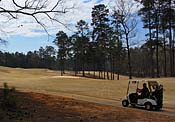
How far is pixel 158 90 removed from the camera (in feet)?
81.1

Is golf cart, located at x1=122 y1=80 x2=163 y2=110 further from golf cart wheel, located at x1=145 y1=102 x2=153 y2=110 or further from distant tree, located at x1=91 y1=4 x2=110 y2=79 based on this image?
distant tree, located at x1=91 y1=4 x2=110 y2=79

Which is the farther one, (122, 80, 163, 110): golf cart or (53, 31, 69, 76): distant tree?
(53, 31, 69, 76): distant tree

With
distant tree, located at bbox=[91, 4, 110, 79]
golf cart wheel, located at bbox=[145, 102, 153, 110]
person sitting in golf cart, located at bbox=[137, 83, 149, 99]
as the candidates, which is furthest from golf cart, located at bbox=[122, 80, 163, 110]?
distant tree, located at bbox=[91, 4, 110, 79]

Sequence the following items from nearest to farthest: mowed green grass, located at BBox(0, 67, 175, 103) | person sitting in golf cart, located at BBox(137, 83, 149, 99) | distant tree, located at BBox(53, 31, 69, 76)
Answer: person sitting in golf cart, located at BBox(137, 83, 149, 99)
mowed green grass, located at BBox(0, 67, 175, 103)
distant tree, located at BBox(53, 31, 69, 76)

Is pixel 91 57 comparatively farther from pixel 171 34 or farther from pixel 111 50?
pixel 171 34

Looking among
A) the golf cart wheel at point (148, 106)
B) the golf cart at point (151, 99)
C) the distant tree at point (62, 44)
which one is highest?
the distant tree at point (62, 44)

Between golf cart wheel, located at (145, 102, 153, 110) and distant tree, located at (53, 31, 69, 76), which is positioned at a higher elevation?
distant tree, located at (53, 31, 69, 76)

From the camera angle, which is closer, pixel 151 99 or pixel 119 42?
pixel 151 99

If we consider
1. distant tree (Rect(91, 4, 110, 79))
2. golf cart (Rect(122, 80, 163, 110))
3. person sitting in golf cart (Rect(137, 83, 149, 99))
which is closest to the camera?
golf cart (Rect(122, 80, 163, 110))

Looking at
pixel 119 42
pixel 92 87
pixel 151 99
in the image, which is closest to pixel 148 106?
pixel 151 99

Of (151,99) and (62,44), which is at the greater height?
(62,44)

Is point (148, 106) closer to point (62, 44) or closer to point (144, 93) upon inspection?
point (144, 93)

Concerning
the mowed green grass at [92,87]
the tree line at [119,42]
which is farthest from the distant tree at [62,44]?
the mowed green grass at [92,87]

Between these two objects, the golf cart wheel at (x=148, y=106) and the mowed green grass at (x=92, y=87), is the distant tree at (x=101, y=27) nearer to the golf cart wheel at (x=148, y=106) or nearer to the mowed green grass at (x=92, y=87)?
the mowed green grass at (x=92, y=87)
